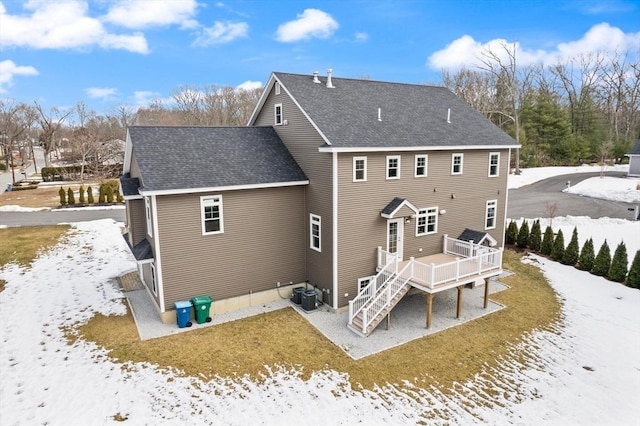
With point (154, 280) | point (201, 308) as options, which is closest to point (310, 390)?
point (201, 308)

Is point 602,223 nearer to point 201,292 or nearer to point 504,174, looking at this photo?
point 504,174

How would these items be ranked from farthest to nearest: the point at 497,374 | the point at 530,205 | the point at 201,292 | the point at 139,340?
the point at 530,205
the point at 201,292
the point at 139,340
the point at 497,374

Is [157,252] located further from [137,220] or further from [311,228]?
[311,228]

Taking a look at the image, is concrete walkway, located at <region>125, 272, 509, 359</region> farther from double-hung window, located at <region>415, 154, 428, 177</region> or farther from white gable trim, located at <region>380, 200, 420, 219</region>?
double-hung window, located at <region>415, 154, 428, 177</region>

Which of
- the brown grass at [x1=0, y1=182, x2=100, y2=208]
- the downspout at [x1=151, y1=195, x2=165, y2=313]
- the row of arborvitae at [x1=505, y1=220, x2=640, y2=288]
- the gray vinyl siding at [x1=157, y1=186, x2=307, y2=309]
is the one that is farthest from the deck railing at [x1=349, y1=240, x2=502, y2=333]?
the brown grass at [x1=0, y1=182, x2=100, y2=208]

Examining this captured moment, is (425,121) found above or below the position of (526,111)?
below

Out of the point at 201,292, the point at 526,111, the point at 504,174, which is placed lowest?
the point at 201,292

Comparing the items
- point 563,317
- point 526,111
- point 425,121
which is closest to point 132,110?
point 526,111

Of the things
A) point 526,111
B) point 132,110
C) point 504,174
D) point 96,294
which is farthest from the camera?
point 132,110
